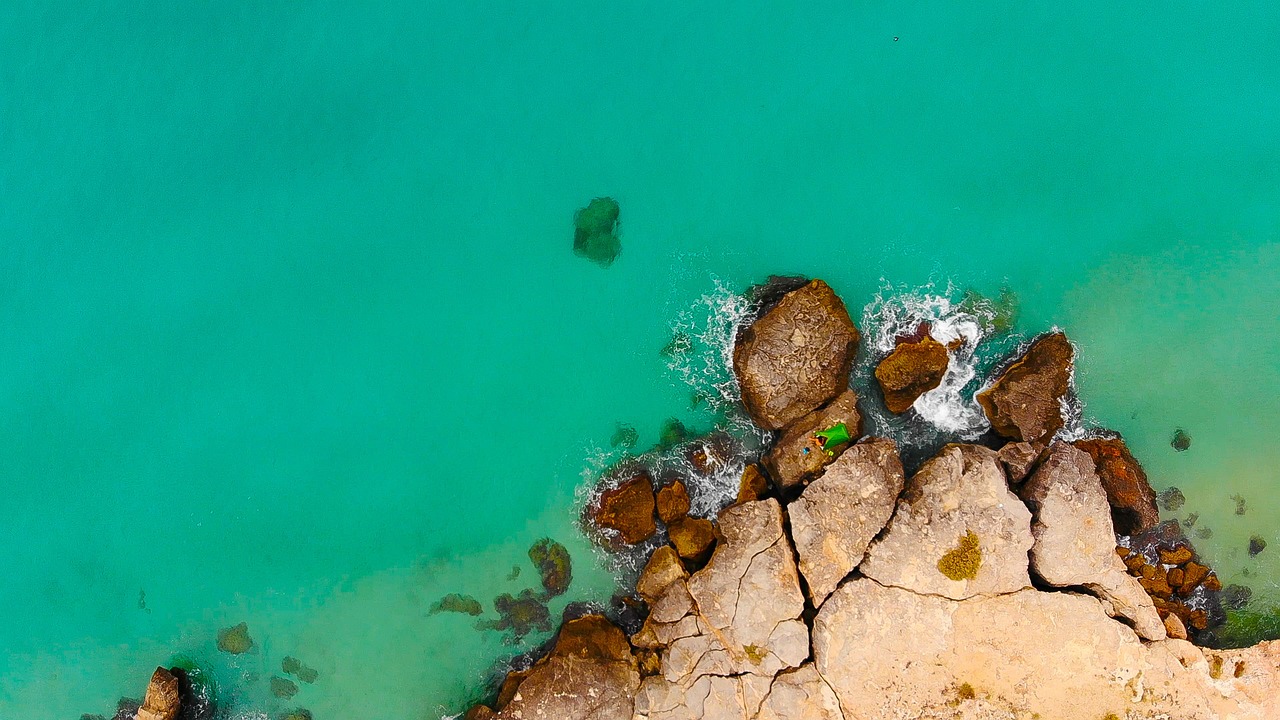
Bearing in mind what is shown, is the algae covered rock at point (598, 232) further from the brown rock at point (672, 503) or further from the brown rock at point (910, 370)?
the brown rock at point (910, 370)

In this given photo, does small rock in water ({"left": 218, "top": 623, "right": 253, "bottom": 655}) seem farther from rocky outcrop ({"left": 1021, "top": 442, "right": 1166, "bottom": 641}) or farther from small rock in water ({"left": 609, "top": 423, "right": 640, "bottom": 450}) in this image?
rocky outcrop ({"left": 1021, "top": 442, "right": 1166, "bottom": 641})

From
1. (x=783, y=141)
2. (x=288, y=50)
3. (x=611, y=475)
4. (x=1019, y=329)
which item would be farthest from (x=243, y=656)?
(x=1019, y=329)

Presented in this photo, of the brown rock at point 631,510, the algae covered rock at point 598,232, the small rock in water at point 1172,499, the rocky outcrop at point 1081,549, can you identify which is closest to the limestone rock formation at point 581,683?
the brown rock at point 631,510

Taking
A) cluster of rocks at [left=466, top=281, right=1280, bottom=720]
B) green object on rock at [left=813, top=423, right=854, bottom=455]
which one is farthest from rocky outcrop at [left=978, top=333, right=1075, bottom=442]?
green object on rock at [left=813, top=423, right=854, bottom=455]

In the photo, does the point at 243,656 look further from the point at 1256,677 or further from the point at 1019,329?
the point at 1256,677

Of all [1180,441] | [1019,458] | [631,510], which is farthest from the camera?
[1180,441]

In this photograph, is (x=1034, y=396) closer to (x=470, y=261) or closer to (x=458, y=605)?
(x=470, y=261)

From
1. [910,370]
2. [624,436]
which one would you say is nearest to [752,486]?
[624,436]
